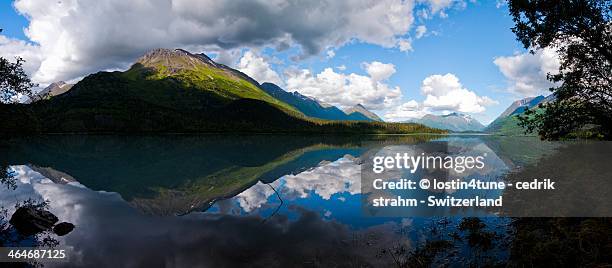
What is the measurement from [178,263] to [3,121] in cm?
2604

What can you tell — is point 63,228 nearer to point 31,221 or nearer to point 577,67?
point 31,221

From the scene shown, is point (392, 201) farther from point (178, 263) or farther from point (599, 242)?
point (178, 263)

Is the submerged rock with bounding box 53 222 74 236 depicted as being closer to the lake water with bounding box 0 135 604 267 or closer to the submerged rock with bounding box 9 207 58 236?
the submerged rock with bounding box 9 207 58 236

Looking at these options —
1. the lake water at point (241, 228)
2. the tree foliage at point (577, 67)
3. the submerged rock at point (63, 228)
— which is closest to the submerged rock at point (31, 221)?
the submerged rock at point (63, 228)

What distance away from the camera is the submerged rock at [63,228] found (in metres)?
16.6

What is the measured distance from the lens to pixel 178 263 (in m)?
12.6

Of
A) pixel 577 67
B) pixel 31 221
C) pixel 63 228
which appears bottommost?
pixel 63 228

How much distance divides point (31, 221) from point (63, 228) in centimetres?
168

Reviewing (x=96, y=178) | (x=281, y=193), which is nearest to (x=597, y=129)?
(x=281, y=193)

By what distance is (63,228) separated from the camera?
56.1 ft

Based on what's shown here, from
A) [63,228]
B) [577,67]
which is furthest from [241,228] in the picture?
[577,67]

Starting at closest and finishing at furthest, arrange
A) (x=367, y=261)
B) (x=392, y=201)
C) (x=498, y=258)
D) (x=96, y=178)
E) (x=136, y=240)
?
(x=498, y=258)
(x=367, y=261)
(x=136, y=240)
(x=392, y=201)
(x=96, y=178)

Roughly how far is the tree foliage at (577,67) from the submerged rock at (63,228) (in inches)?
1081

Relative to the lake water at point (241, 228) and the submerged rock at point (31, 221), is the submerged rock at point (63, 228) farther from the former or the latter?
the lake water at point (241, 228)
